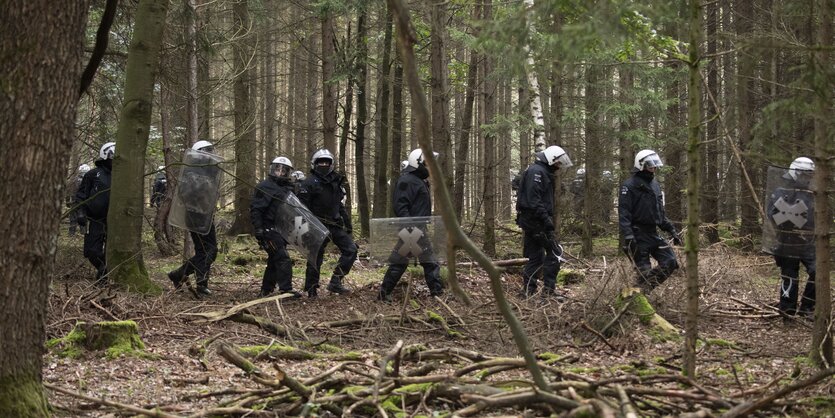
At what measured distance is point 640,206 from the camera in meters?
10.4

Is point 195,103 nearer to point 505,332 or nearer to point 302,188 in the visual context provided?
point 302,188

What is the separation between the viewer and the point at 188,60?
44.6 ft

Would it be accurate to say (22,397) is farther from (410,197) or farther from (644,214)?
(644,214)

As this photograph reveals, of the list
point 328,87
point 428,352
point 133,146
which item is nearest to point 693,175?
point 428,352

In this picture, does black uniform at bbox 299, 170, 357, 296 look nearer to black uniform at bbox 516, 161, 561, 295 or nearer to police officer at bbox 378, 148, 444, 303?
police officer at bbox 378, 148, 444, 303

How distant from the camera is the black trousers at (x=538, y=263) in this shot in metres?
10.7

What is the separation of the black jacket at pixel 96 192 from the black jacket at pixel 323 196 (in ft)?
8.92

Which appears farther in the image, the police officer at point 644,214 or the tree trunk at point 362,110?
the tree trunk at point 362,110

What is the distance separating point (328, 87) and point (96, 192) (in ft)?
25.3

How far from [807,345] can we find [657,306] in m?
1.97

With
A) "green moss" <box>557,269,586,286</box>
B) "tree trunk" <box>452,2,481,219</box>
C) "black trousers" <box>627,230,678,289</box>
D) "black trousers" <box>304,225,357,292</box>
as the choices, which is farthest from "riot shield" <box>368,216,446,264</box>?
"tree trunk" <box>452,2,481,219</box>

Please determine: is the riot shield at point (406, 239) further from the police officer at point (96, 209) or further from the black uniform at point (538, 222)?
the police officer at point (96, 209)

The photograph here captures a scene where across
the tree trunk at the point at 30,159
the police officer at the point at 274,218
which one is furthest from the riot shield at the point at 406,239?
the tree trunk at the point at 30,159

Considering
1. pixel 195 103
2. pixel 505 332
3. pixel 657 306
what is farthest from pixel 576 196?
pixel 505 332
